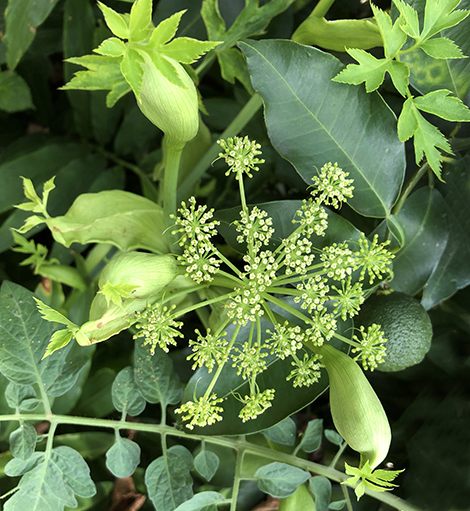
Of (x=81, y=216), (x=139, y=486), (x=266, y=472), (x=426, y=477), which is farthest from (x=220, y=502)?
(x=81, y=216)

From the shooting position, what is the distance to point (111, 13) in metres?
0.35

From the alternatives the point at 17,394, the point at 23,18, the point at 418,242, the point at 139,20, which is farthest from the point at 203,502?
the point at 23,18

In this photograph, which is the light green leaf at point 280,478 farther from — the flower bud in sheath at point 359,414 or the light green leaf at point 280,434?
the flower bud in sheath at point 359,414

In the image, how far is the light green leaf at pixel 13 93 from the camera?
69 cm

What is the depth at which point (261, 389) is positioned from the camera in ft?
1.74

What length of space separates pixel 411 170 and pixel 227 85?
0.34 metres

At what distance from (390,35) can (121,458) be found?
58 cm

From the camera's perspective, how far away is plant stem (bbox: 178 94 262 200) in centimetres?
61

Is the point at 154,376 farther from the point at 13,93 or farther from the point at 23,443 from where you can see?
the point at 13,93

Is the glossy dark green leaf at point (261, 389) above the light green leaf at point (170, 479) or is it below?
above

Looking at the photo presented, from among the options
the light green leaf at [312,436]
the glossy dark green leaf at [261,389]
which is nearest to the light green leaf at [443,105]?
the glossy dark green leaf at [261,389]

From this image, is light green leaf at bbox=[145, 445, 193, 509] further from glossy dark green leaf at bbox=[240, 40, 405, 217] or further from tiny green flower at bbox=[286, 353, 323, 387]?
glossy dark green leaf at bbox=[240, 40, 405, 217]

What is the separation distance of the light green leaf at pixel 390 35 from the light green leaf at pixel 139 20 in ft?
0.74

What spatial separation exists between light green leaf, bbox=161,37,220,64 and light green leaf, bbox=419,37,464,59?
0.23 metres
